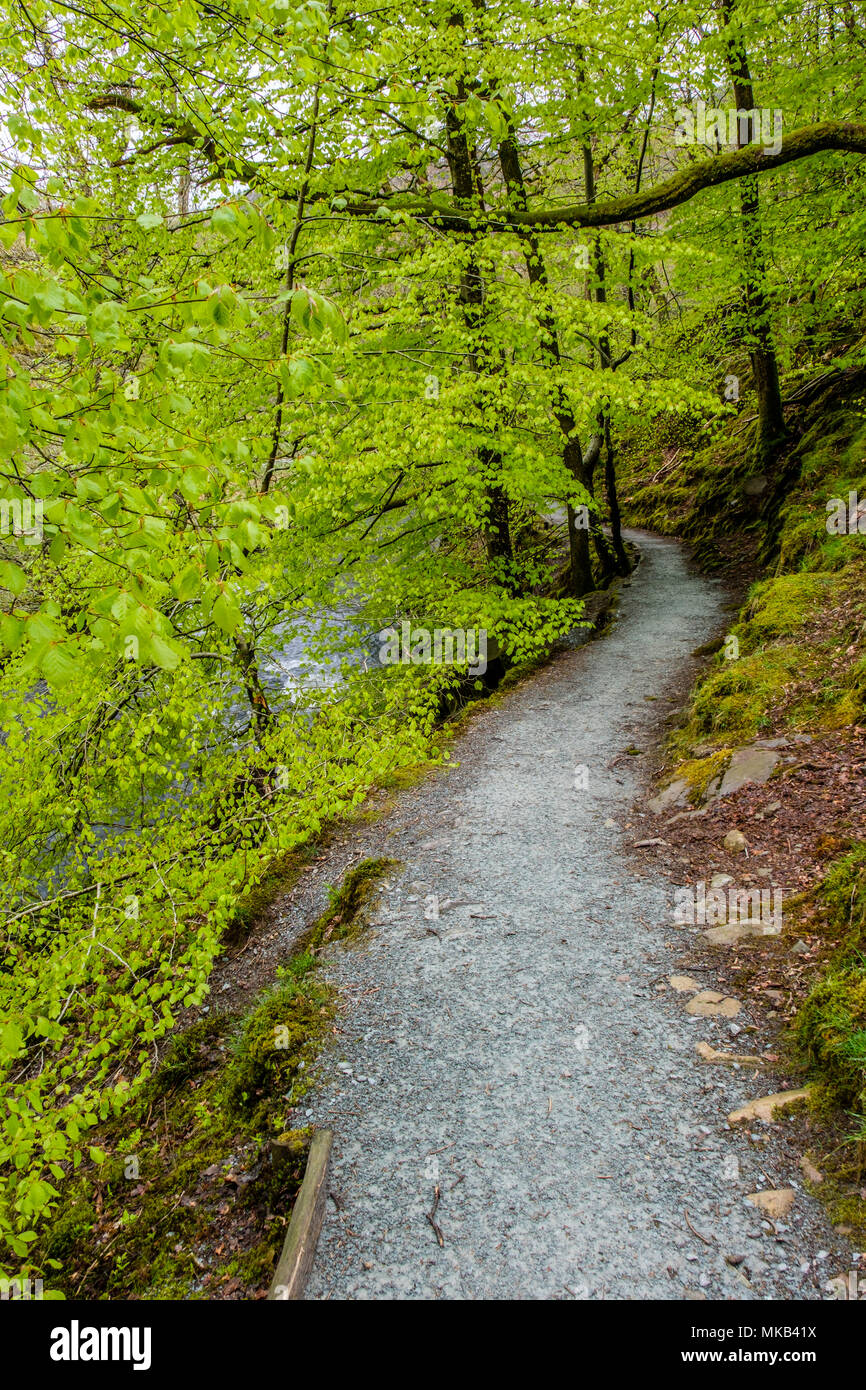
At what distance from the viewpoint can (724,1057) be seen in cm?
404

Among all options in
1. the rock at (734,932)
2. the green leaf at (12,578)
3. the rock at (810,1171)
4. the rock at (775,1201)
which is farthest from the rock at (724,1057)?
the green leaf at (12,578)

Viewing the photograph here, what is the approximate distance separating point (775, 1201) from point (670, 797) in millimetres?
4217

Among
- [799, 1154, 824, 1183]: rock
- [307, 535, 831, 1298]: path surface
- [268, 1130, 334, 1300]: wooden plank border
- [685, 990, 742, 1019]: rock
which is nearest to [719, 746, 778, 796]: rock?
[307, 535, 831, 1298]: path surface

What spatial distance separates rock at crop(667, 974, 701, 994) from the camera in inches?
182

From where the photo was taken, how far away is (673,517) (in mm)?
20266

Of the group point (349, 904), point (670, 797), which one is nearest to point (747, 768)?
point (670, 797)

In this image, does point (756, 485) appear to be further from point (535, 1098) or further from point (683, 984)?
point (535, 1098)

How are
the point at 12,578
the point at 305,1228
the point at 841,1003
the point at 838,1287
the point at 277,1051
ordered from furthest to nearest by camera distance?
the point at 277,1051
the point at 841,1003
the point at 305,1228
the point at 838,1287
the point at 12,578

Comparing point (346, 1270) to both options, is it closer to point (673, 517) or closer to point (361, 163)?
point (361, 163)

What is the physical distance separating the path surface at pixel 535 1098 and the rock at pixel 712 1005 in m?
0.08

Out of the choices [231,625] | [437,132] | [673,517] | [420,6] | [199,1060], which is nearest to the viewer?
[231,625]

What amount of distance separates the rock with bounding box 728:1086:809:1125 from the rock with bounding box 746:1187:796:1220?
15.2 inches
